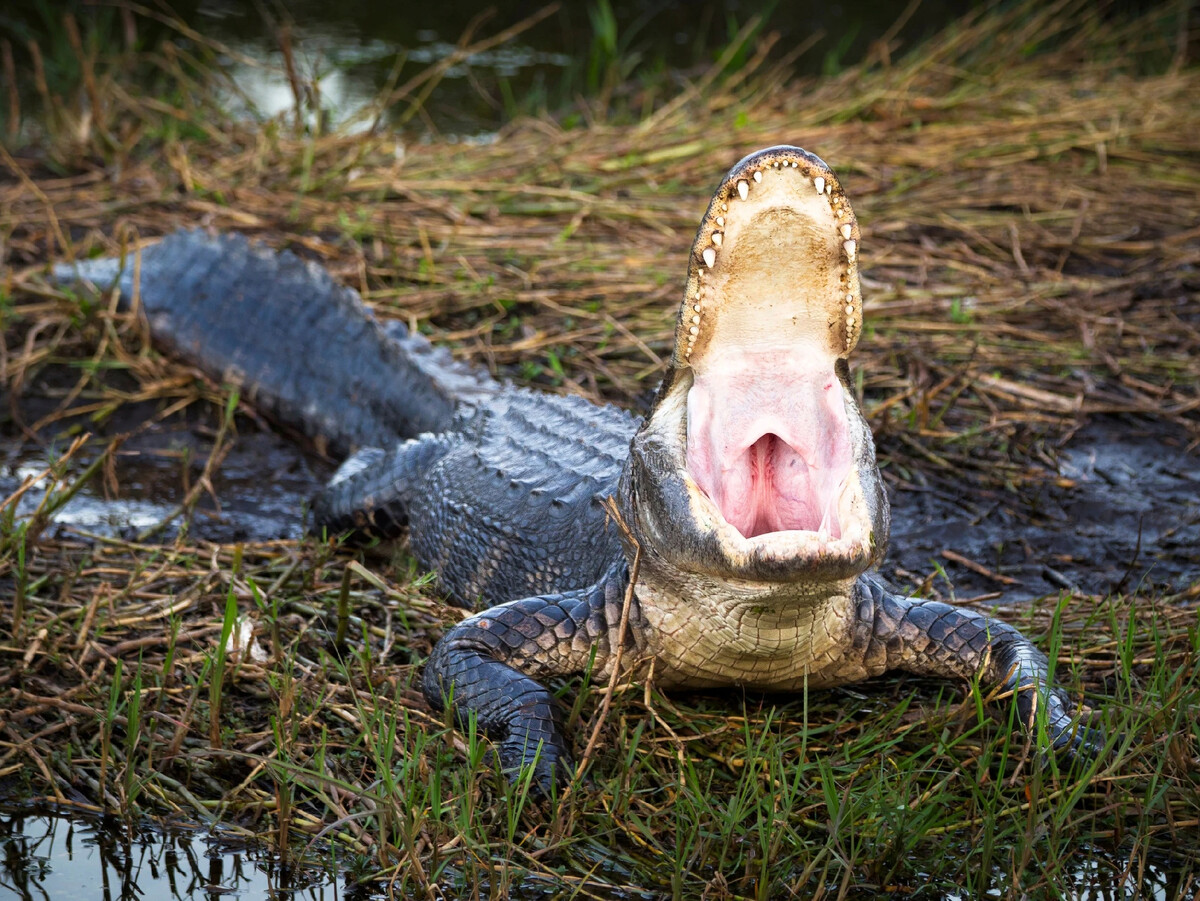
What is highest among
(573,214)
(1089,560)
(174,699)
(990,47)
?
(990,47)

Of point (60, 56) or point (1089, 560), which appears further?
point (60, 56)

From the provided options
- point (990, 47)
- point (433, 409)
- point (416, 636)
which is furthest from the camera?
point (990, 47)

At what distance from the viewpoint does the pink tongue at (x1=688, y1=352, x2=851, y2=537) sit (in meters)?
2.23

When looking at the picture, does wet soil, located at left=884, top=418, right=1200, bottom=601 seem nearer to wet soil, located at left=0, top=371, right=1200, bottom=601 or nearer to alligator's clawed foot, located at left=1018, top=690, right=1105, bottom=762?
wet soil, located at left=0, top=371, right=1200, bottom=601

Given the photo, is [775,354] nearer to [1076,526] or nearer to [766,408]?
[766,408]

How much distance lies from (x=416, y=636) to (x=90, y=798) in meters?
0.78

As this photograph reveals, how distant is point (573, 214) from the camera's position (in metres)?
5.62

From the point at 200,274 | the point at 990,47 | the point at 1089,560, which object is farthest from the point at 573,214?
the point at 990,47

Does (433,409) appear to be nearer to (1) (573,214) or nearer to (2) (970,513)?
(2) (970,513)

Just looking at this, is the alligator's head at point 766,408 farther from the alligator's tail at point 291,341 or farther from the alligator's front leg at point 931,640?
the alligator's tail at point 291,341

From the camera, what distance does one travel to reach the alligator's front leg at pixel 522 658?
7.68 feet

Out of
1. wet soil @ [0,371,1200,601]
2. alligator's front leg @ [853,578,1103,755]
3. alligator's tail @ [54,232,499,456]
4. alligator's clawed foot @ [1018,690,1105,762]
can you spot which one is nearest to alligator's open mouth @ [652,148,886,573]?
alligator's front leg @ [853,578,1103,755]

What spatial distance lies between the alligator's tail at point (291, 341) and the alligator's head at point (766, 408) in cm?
157

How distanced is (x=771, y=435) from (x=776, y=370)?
6.5 inches
